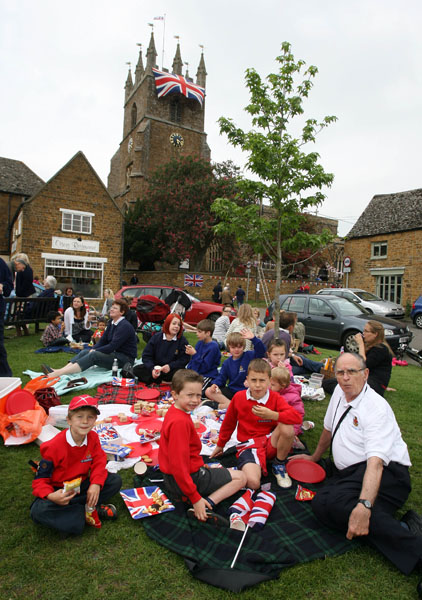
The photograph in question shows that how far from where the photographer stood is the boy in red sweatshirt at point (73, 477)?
2.48 metres

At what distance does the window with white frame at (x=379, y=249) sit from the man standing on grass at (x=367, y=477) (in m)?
25.3

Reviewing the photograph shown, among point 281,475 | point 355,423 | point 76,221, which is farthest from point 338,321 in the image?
point 76,221

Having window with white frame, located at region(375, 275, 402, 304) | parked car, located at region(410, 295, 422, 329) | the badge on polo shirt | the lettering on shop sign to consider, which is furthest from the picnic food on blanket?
window with white frame, located at region(375, 275, 402, 304)

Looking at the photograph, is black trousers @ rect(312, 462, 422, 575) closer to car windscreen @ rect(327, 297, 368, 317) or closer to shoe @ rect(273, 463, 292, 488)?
shoe @ rect(273, 463, 292, 488)

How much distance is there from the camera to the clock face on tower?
38.6 meters

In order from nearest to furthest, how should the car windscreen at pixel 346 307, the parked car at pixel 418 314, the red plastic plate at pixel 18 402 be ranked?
1. the red plastic plate at pixel 18 402
2. the car windscreen at pixel 346 307
3. the parked car at pixel 418 314

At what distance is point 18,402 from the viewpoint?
13.1ft

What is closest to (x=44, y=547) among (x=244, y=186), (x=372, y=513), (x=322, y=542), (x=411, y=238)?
(x=322, y=542)

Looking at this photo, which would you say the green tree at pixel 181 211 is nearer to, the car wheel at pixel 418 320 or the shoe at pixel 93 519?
the car wheel at pixel 418 320

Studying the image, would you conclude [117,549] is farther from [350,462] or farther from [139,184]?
[139,184]

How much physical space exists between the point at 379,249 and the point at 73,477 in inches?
1074

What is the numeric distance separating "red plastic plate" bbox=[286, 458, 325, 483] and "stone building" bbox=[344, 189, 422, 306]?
22972mm

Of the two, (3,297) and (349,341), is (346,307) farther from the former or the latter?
(3,297)

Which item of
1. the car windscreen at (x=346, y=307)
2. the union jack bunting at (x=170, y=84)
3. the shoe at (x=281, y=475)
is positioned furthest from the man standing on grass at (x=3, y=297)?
the union jack bunting at (x=170, y=84)
